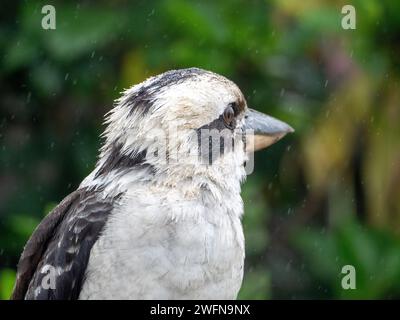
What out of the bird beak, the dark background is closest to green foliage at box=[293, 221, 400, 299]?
the dark background

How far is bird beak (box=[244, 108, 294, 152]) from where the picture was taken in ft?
15.3

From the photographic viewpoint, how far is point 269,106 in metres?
6.69

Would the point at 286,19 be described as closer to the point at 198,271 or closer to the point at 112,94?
the point at 112,94

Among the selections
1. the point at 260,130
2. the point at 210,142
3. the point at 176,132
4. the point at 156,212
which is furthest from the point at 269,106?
the point at 156,212

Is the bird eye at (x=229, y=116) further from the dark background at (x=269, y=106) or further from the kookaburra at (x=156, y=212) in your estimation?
the dark background at (x=269, y=106)

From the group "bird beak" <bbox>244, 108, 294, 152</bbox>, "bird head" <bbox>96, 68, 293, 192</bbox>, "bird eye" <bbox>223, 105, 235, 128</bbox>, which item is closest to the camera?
"bird head" <bbox>96, 68, 293, 192</bbox>

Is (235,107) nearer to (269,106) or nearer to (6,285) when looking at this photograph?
(6,285)

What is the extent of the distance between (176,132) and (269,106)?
2528 mm

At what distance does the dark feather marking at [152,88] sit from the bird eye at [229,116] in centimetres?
21

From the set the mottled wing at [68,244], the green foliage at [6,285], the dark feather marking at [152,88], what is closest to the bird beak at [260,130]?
the dark feather marking at [152,88]

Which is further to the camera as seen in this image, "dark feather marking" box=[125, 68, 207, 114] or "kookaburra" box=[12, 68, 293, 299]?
"dark feather marking" box=[125, 68, 207, 114]

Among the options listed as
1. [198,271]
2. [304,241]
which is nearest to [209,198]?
[198,271]

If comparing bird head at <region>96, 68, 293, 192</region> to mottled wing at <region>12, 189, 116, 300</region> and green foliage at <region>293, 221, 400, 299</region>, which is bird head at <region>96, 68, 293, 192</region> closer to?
mottled wing at <region>12, 189, 116, 300</region>
